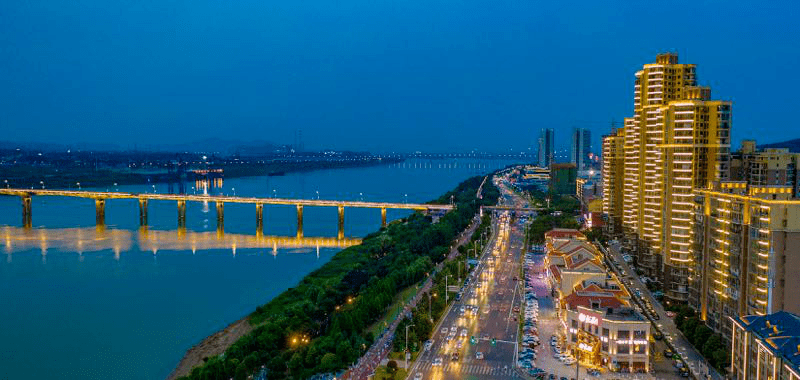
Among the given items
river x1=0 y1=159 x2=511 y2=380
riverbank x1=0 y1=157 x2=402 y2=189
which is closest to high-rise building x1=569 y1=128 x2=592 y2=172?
river x1=0 y1=159 x2=511 y2=380

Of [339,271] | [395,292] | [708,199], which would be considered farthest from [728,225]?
[339,271]

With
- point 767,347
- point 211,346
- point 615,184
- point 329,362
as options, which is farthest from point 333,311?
point 615,184

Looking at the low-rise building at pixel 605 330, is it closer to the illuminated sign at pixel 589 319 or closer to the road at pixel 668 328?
the illuminated sign at pixel 589 319

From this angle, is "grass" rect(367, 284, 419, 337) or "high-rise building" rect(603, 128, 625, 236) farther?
"high-rise building" rect(603, 128, 625, 236)

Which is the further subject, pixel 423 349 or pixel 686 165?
pixel 686 165

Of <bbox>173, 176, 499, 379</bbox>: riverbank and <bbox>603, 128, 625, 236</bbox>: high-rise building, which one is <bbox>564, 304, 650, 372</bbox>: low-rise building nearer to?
<bbox>173, 176, 499, 379</bbox>: riverbank

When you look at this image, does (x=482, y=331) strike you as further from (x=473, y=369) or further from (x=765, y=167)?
(x=765, y=167)

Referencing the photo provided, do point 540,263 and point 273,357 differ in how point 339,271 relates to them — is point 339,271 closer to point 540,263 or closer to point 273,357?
point 540,263
